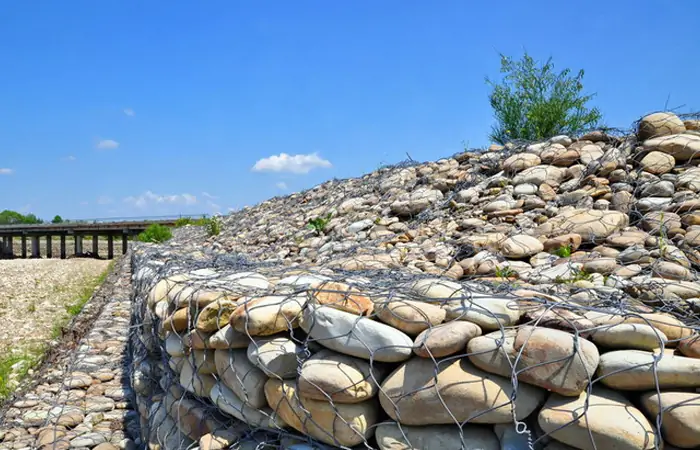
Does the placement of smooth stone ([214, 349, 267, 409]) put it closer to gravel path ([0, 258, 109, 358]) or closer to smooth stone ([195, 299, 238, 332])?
smooth stone ([195, 299, 238, 332])

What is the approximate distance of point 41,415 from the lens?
377 cm

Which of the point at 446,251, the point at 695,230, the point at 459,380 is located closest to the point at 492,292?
the point at 459,380

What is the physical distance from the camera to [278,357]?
80.5 inches

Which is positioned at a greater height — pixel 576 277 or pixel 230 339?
pixel 576 277

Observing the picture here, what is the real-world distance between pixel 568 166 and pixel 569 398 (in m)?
4.51

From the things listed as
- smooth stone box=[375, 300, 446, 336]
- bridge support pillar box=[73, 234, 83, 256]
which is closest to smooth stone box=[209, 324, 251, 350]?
smooth stone box=[375, 300, 446, 336]

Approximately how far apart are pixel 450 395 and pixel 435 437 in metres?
0.16

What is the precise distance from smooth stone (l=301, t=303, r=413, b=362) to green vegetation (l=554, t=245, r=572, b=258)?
2.44 meters

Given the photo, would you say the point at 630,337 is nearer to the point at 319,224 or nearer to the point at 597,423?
the point at 597,423

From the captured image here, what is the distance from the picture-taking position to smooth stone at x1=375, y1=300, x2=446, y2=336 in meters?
1.90

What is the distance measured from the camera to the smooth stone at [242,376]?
2148 mm

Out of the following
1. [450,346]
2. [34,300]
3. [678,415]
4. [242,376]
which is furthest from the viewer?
[34,300]

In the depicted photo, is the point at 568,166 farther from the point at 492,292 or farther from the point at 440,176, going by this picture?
the point at 492,292

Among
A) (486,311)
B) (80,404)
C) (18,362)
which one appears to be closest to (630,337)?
(486,311)
